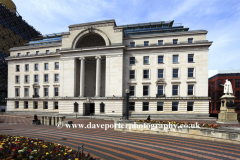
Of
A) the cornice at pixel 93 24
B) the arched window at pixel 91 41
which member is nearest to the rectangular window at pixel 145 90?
the arched window at pixel 91 41

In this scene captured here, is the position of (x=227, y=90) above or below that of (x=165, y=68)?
below

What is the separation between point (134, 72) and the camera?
35.2 metres

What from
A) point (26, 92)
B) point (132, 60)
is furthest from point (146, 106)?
point (26, 92)

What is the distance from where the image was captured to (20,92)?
42969 mm

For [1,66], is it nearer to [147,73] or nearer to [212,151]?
[147,73]

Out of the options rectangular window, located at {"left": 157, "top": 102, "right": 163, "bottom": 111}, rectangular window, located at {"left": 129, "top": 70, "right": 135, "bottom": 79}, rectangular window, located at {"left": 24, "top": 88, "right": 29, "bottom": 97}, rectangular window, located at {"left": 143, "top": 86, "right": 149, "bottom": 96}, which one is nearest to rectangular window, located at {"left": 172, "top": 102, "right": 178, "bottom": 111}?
rectangular window, located at {"left": 157, "top": 102, "right": 163, "bottom": 111}

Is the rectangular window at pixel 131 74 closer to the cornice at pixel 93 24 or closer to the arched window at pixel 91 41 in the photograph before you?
the arched window at pixel 91 41

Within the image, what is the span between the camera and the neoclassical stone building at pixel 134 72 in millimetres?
32406

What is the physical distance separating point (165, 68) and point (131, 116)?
13876 mm

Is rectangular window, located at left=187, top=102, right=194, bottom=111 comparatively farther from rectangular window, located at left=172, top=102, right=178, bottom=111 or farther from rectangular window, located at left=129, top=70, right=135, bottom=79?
rectangular window, located at left=129, top=70, right=135, bottom=79

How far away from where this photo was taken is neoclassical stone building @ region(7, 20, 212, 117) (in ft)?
106

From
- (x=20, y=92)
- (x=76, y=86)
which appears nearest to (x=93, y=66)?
(x=76, y=86)

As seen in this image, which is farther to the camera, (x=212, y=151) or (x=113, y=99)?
(x=113, y=99)

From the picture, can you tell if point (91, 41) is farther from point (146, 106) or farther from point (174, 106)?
point (174, 106)
